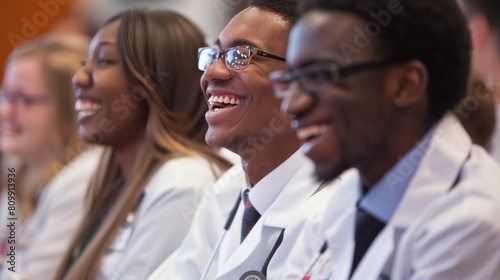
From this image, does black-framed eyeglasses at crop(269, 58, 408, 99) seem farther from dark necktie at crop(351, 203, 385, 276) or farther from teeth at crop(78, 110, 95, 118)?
teeth at crop(78, 110, 95, 118)

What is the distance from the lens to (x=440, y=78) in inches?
48.4

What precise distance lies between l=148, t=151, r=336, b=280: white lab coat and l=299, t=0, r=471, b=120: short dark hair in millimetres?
357

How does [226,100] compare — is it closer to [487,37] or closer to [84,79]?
[84,79]

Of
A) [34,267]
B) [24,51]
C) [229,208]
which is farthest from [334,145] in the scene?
[24,51]

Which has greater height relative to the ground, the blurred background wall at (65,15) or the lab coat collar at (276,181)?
the lab coat collar at (276,181)

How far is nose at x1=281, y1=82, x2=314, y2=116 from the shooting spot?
1221mm

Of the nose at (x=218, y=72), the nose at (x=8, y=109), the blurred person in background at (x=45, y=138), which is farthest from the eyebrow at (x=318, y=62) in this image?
the nose at (x=8, y=109)

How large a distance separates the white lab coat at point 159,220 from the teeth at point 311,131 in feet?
2.91

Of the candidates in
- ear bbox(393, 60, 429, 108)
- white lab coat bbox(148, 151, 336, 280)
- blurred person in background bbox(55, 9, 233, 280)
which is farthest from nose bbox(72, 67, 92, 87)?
ear bbox(393, 60, 429, 108)

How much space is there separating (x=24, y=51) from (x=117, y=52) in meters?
0.84

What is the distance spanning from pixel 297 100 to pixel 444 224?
27 cm

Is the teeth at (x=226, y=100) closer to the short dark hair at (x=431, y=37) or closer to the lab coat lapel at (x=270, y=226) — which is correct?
the lab coat lapel at (x=270, y=226)

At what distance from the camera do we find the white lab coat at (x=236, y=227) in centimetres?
169

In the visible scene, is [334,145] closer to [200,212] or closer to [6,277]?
[200,212]
